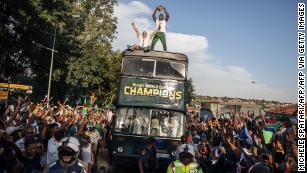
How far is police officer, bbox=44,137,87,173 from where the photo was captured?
425cm

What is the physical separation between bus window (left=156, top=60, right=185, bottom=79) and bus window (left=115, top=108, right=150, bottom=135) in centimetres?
141

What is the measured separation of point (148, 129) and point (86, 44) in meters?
28.9

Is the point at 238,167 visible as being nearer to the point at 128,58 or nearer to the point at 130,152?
the point at 130,152

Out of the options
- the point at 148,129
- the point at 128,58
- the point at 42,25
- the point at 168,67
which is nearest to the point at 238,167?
the point at 148,129

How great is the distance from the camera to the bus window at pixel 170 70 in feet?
40.7

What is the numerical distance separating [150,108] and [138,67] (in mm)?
1489

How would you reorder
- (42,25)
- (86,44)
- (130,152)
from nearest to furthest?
(130,152) → (42,25) → (86,44)

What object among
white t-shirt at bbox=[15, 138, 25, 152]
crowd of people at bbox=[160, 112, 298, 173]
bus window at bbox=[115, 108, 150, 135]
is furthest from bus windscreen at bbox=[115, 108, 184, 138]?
white t-shirt at bbox=[15, 138, 25, 152]

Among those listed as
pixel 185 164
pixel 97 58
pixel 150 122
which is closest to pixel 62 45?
pixel 97 58

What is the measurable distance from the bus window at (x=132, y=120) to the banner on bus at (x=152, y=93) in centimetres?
23

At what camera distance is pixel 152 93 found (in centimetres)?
1216

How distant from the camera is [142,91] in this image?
39.9 ft

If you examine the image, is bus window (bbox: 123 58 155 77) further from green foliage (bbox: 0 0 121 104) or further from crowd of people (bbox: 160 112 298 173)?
green foliage (bbox: 0 0 121 104)

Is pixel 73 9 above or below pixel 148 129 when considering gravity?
above
